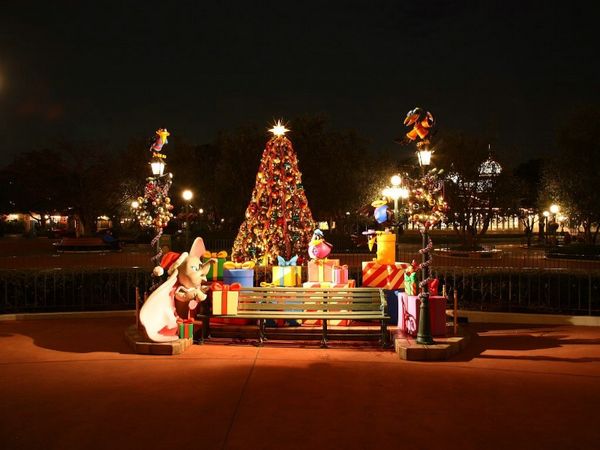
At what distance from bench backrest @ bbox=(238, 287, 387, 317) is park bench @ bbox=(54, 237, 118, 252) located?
1023 inches

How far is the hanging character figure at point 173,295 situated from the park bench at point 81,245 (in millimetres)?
25459

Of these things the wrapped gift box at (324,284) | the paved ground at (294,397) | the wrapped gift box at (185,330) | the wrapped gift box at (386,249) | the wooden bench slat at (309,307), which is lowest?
the paved ground at (294,397)

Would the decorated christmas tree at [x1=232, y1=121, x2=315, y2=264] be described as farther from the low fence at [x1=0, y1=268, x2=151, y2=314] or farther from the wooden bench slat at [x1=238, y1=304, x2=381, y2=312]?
the wooden bench slat at [x1=238, y1=304, x2=381, y2=312]

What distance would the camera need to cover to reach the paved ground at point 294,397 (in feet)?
18.4

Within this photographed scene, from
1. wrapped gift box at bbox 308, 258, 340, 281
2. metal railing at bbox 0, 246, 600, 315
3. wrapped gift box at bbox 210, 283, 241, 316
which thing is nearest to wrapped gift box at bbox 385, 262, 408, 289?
wrapped gift box at bbox 308, 258, 340, 281

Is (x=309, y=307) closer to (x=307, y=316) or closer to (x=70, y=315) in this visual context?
(x=307, y=316)

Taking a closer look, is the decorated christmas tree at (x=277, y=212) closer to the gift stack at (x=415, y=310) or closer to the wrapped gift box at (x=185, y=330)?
the gift stack at (x=415, y=310)

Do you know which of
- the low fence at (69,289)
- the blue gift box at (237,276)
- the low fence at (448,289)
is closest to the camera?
the blue gift box at (237,276)

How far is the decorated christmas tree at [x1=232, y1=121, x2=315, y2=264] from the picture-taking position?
544 inches

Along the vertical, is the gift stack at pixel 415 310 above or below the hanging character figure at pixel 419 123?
below

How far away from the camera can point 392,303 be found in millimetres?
11625

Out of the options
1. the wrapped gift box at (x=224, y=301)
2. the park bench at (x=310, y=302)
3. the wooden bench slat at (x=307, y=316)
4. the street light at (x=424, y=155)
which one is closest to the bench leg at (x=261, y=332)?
the park bench at (x=310, y=302)

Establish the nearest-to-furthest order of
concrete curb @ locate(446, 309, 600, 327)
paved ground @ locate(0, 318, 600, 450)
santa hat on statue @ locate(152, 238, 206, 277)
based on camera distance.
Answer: paved ground @ locate(0, 318, 600, 450)
santa hat on statue @ locate(152, 238, 206, 277)
concrete curb @ locate(446, 309, 600, 327)

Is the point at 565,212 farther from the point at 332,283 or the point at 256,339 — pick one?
the point at 256,339
